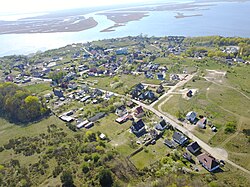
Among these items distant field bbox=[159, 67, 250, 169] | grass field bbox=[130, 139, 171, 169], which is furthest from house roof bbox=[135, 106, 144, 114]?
grass field bbox=[130, 139, 171, 169]

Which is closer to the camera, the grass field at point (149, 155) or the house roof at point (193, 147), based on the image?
the grass field at point (149, 155)

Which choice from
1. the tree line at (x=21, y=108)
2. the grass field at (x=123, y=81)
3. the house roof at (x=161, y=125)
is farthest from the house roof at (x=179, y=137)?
the tree line at (x=21, y=108)

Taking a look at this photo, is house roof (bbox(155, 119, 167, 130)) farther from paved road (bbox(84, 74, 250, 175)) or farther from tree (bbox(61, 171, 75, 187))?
tree (bbox(61, 171, 75, 187))

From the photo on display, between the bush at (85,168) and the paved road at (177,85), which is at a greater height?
the bush at (85,168)

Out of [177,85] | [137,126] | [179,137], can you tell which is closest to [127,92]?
[177,85]

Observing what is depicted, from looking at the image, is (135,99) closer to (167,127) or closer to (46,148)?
(167,127)

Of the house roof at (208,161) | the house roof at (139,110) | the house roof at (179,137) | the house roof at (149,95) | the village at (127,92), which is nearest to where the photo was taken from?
the house roof at (208,161)

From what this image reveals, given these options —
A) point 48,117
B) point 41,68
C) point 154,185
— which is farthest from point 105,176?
point 41,68

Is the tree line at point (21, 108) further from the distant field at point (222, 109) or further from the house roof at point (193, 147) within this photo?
the house roof at point (193, 147)
